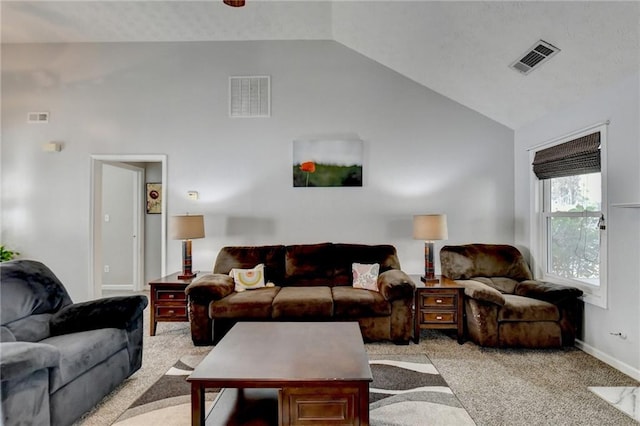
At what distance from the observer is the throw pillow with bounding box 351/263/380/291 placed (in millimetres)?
3762

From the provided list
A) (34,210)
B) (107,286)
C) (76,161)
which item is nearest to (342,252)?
(76,161)

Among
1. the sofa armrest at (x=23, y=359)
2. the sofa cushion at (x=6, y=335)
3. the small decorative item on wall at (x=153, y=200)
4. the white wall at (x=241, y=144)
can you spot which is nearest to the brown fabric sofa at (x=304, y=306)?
the white wall at (x=241, y=144)

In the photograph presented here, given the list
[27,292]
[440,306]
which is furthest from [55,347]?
[440,306]

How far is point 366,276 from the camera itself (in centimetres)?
381

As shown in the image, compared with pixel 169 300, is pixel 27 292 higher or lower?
higher

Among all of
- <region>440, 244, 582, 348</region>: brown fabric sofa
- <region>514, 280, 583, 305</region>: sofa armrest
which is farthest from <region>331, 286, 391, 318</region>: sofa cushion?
<region>514, 280, 583, 305</region>: sofa armrest

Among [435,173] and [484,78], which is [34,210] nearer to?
[435,173]

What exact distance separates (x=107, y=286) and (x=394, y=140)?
5.25 meters

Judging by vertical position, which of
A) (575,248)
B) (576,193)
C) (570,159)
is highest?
(570,159)

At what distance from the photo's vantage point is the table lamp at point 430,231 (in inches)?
151

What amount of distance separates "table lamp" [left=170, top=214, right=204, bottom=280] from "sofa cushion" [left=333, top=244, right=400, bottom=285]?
1.60m

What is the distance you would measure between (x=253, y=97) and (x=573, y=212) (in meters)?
3.84

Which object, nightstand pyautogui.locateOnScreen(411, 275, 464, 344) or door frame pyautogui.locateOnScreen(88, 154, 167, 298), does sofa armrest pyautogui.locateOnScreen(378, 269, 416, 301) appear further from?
door frame pyautogui.locateOnScreen(88, 154, 167, 298)

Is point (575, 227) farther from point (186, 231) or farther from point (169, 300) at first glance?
point (169, 300)
